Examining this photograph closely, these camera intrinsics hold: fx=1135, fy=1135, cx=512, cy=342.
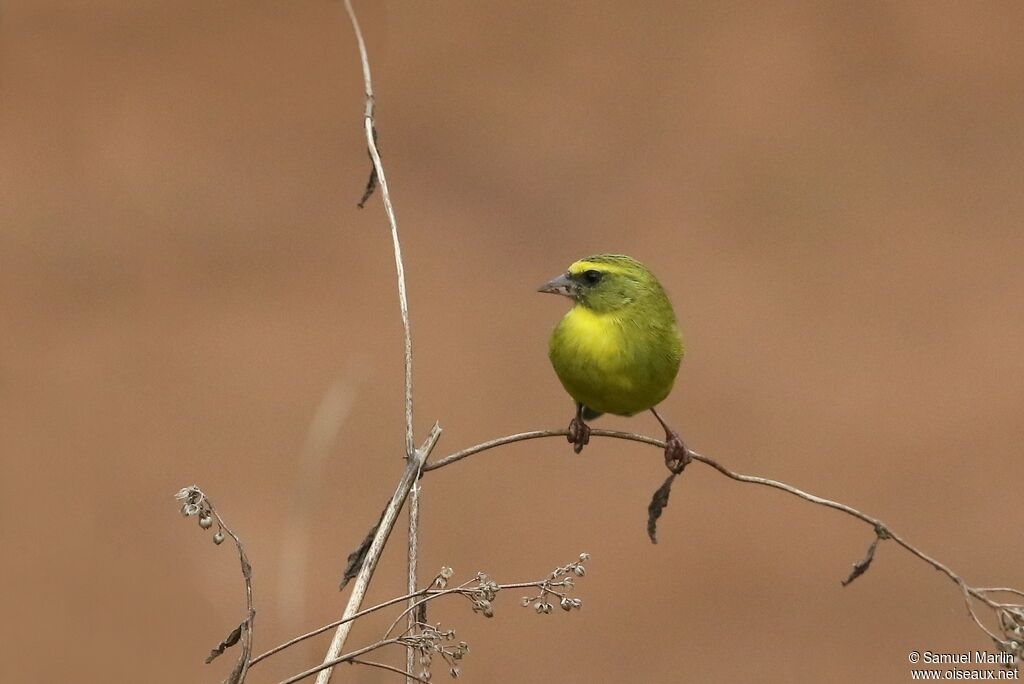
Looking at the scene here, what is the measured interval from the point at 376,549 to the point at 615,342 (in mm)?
1577

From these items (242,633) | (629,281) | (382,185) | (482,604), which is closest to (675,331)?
(629,281)

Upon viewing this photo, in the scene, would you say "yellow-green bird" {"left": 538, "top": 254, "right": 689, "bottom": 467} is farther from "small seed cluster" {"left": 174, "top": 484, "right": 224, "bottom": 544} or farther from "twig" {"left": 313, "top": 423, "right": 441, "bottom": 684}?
"small seed cluster" {"left": 174, "top": 484, "right": 224, "bottom": 544}

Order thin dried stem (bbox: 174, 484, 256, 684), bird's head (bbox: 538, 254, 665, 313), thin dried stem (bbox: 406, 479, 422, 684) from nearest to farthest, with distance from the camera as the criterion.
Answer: thin dried stem (bbox: 174, 484, 256, 684) < thin dried stem (bbox: 406, 479, 422, 684) < bird's head (bbox: 538, 254, 665, 313)

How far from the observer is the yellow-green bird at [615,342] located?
347cm

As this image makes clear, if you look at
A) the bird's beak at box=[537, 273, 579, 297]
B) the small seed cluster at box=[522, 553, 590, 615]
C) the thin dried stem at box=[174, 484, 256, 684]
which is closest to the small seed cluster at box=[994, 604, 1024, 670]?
the small seed cluster at box=[522, 553, 590, 615]

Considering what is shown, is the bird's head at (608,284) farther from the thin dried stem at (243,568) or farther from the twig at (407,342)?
the thin dried stem at (243,568)

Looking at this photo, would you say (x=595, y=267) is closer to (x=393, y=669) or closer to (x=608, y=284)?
(x=608, y=284)

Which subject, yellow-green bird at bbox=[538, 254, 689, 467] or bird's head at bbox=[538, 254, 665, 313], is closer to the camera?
yellow-green bird at bbox=[538, 254, 689, 467]

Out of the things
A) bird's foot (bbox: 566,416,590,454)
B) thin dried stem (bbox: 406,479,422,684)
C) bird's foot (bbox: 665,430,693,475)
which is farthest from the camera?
bird's foot (bbox: 665,430,693,475)

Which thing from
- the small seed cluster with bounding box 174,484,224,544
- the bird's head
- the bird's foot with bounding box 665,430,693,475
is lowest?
the bird's foot with bounding box 665,430,693,475

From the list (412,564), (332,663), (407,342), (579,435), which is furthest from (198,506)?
(579,435)

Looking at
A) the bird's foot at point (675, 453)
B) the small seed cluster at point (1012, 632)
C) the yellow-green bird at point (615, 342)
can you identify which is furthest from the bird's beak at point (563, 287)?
the small seed cluster at point (1012, 632)

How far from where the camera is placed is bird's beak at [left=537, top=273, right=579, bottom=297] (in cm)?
371

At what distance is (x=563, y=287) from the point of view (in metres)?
3.76
